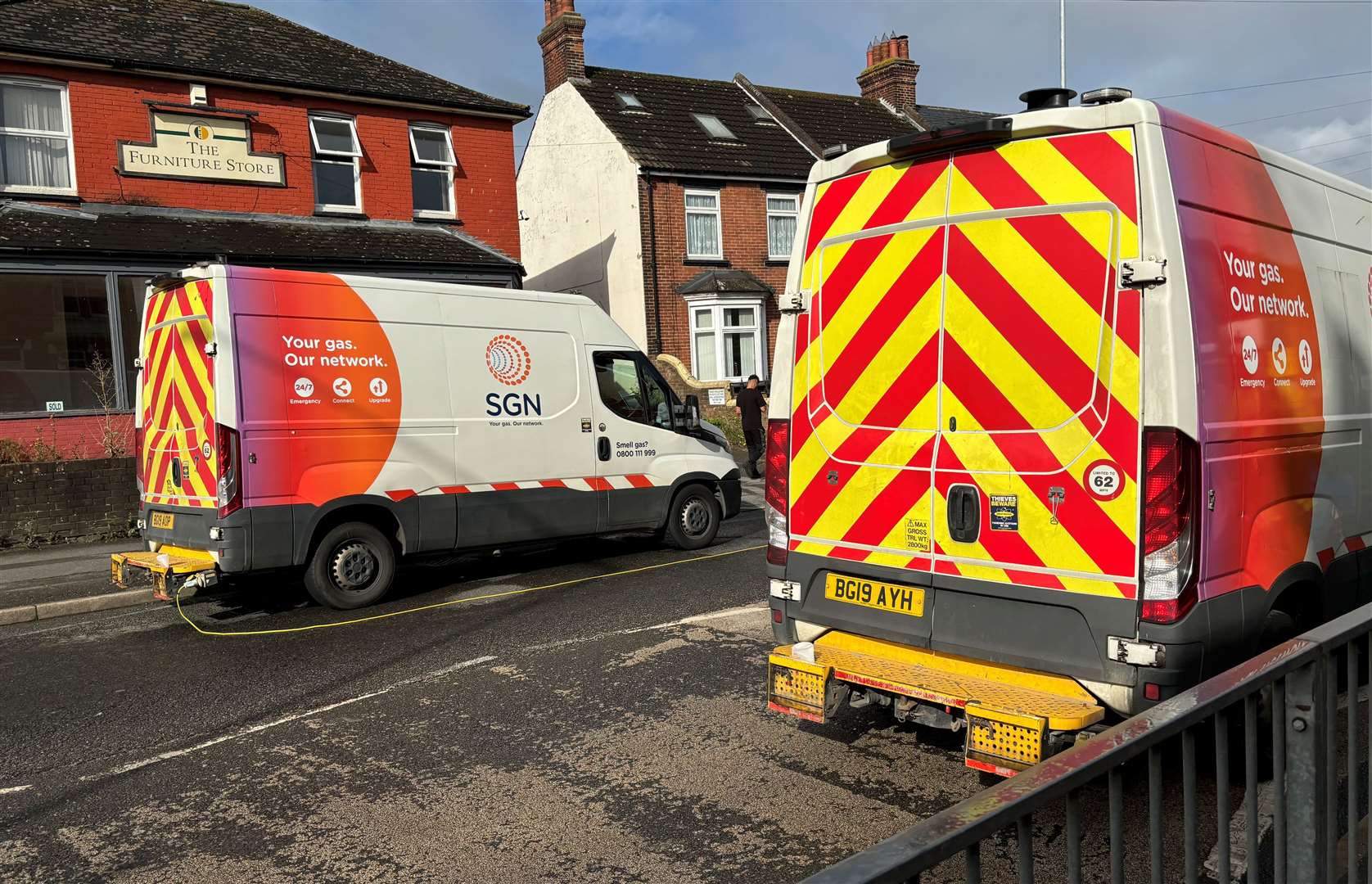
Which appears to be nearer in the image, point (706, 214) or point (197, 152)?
point (197, 152)

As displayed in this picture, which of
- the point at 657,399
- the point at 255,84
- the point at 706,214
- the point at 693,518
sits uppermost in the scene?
the point at 255,84

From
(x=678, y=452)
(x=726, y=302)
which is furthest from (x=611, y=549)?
(x=726, y=302)

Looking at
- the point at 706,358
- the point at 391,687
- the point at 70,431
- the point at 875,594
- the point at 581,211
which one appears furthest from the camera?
the point at 581,211

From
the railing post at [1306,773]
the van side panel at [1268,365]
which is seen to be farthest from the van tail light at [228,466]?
the railing post at [1306,773]

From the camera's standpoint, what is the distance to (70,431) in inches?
602

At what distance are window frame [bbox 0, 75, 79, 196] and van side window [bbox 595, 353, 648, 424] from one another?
1075 centimetres

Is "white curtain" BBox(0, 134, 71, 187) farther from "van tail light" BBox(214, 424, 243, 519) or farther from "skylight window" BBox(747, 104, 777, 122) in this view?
"skylight window" BBox(747, 104, 777, 122)

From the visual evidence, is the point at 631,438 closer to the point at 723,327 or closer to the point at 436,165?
the point at 436,165

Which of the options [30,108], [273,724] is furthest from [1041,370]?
[30,108]

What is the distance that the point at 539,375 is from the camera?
963 cm

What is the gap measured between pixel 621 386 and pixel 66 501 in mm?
7296

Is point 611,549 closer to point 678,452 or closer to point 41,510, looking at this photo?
point 678,452

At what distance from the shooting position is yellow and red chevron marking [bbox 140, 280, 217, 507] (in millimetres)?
7844

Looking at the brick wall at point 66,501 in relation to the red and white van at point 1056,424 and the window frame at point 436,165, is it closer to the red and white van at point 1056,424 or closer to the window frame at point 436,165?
the window frame at point 436,165
